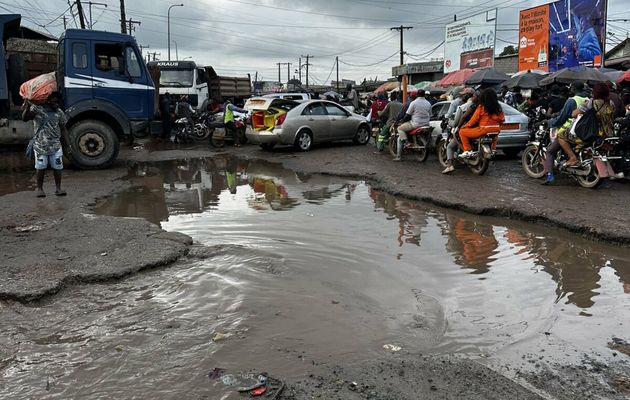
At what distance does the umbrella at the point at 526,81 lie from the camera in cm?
1741

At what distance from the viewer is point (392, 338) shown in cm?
349

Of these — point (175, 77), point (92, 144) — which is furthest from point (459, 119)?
point (175, 77)

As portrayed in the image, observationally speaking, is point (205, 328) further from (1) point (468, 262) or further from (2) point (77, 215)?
(2) point (77, 215)

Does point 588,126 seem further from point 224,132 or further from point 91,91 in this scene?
point 224,132

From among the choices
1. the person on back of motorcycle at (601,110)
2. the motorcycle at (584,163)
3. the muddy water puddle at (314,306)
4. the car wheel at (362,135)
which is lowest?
the muddy water puddle at (314,306)

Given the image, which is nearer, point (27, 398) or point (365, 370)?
point (27, 398)

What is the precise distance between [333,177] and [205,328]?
731cm

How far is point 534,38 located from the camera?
23.3 m

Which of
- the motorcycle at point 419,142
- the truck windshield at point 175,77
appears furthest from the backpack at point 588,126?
the truck windshield at point 175,77

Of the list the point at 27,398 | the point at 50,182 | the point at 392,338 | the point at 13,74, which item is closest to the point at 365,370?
the point at 392,338

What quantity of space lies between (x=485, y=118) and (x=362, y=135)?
700 centimetres

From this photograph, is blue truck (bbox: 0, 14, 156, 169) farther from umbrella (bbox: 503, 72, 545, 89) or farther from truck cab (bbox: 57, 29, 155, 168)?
umbrella (bbox: 503, 72, 545, 89)

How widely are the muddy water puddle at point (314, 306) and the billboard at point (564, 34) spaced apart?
55.7 ft

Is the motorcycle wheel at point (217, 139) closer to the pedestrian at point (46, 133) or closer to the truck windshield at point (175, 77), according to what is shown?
the truck windshield at point (175, 77)
